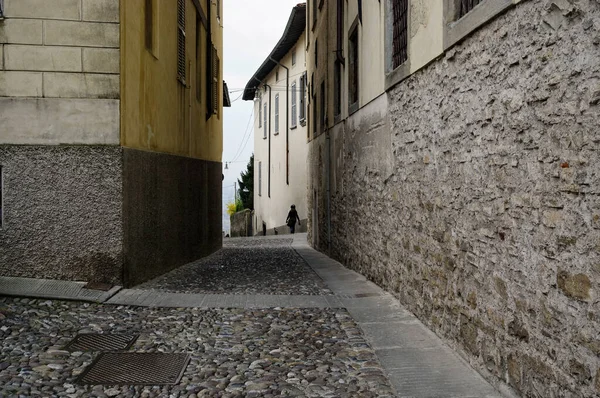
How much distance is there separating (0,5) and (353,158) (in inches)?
203

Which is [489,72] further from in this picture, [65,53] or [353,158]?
[353,158]

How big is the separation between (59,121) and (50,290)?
71.8 inches

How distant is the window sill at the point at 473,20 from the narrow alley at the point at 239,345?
231 cm

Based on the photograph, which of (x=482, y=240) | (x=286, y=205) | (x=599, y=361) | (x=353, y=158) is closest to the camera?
(x=599, y=361)

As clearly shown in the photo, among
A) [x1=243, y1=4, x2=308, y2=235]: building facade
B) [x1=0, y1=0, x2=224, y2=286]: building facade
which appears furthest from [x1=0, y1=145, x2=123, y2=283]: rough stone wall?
[x1=243, y1=4, x2=308, y2=235]: building facade

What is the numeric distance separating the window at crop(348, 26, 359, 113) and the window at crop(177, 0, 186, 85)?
108 inches

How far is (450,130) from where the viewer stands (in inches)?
200

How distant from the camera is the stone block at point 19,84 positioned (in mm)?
7121

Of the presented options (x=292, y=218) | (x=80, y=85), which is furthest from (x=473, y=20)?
(x=292, y=218)

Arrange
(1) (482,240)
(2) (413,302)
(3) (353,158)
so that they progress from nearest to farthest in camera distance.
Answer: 1. (1) (482,240)
2. (2) (413,302)
3. (3) (353,158)

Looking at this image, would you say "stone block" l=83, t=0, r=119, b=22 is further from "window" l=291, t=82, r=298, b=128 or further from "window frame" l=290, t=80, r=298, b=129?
"window" l=291, t=82, r=298, b=128

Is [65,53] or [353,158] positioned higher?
[65,53]

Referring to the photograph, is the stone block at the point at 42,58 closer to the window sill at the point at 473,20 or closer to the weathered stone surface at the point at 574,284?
the window sill at the point at 473,20

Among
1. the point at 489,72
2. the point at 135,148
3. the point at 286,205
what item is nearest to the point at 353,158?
the point at 135,148
